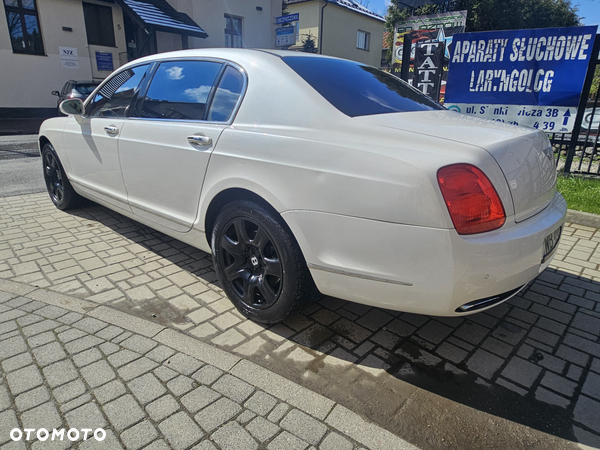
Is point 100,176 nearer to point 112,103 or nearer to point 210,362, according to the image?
point 112,103

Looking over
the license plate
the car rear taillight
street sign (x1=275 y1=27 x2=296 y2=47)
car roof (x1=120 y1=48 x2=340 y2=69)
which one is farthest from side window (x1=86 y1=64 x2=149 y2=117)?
street sign (x1=275 y1=27 x2=296 y2=47)

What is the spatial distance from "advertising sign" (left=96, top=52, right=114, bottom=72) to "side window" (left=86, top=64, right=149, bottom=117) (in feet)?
54.6

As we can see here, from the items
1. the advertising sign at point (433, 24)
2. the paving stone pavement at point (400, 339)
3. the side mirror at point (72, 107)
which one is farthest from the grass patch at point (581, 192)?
the advertising sign at point (433, 24)

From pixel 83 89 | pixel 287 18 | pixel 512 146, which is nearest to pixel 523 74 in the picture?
pixel 512 146

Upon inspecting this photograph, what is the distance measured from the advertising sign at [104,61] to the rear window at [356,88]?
730 inches

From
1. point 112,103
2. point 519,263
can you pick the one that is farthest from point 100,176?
point 519,263

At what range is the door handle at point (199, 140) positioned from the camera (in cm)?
263

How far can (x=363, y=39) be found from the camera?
32.5m

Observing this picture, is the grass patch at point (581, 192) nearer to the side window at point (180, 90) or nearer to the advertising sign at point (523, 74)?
the advertising sign at point (523, 74)

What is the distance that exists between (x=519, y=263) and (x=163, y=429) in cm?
188

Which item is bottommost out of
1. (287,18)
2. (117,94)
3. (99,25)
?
(117,94)

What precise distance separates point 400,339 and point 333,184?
1.16 m

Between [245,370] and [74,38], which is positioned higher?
[74,38]
